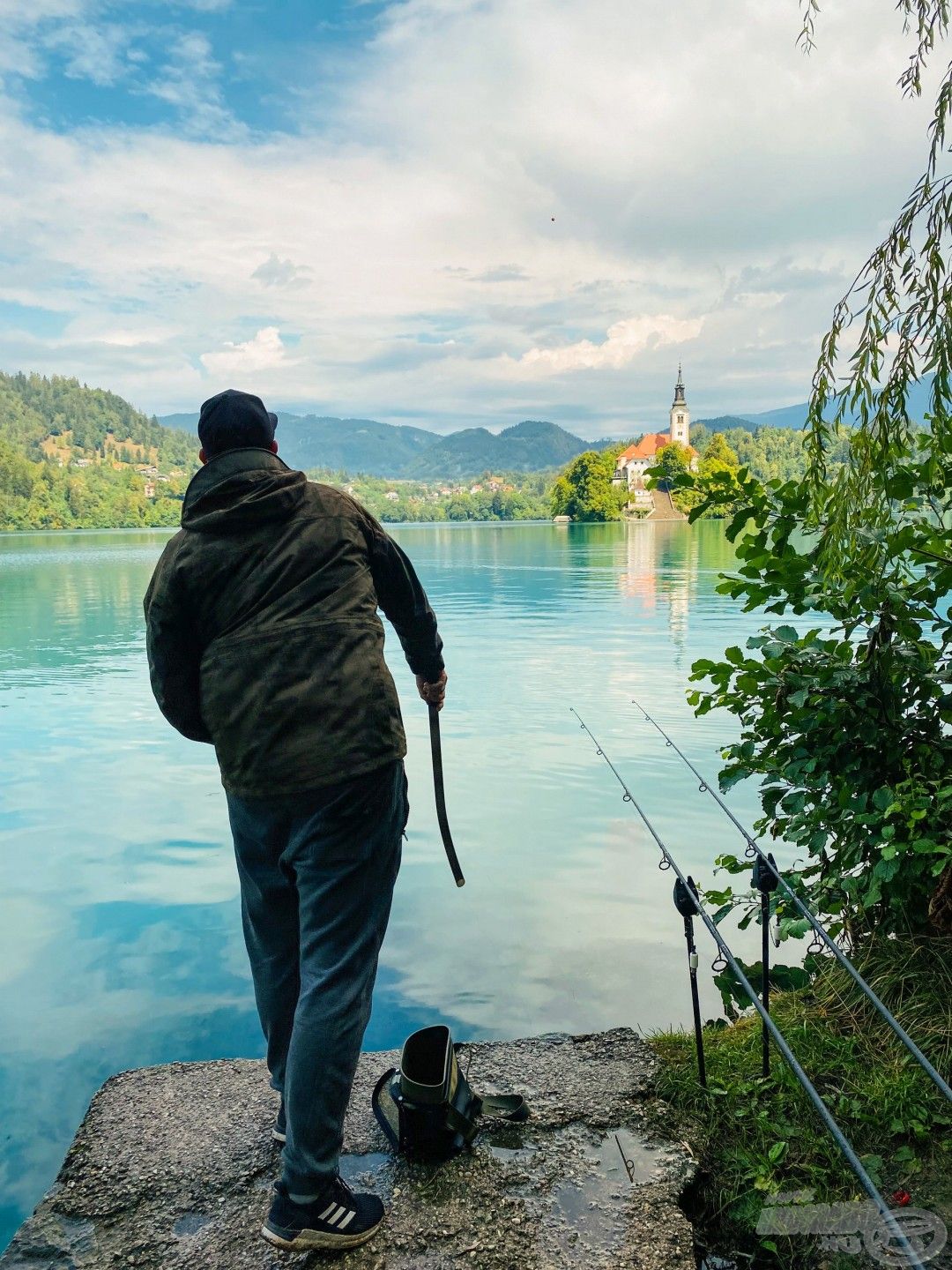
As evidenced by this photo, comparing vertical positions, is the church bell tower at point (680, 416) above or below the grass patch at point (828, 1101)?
above

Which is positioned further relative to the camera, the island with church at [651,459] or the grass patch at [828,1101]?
the island with church at [651,459]

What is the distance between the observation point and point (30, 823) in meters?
8.60

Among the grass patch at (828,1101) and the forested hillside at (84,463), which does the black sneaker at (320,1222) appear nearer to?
the grass patch at (828,1101)

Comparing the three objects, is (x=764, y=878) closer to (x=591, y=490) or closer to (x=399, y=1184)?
(x=399, y=1184)

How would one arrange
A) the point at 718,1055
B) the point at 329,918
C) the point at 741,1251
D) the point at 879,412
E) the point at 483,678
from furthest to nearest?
1. the point at 483,678
2. the point at 718,1055
3. the point at 879,412
4. the point at 741,1251
5. the point at 329,918

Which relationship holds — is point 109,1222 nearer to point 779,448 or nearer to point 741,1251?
point 741,1251

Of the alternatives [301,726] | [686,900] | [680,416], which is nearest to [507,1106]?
[686,900]

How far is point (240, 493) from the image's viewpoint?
233 cm

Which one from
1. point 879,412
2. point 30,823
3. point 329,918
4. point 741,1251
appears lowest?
point 30,823

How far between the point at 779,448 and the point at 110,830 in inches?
5193

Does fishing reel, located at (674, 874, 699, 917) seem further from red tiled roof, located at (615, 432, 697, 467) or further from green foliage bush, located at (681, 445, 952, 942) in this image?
red tiled roof, located at (615, 432, 697, 467)

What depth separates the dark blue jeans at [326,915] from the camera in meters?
2.26

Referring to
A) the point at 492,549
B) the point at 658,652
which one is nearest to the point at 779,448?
the point at 492,549

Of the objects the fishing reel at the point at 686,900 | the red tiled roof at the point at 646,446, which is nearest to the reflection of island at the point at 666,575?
the fishing reel at the point at 686,900
